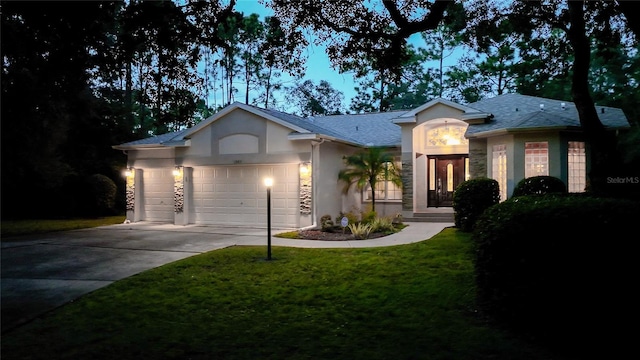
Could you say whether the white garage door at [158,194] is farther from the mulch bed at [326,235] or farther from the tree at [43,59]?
the mulch bed at [326,235]

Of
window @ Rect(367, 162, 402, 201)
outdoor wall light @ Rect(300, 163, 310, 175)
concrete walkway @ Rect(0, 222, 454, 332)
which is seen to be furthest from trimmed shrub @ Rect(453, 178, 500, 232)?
window @ Rect(367, 162, 402, 201)

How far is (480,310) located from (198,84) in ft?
20.2

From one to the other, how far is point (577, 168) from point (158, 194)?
1544cm

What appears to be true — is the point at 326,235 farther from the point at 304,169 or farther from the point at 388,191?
the point at 388,191

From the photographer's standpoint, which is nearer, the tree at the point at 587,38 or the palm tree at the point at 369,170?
the tree at the point at 587,38

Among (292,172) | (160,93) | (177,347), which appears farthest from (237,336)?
(292,172)

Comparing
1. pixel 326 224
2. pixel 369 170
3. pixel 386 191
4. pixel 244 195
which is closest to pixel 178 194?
pixel 244 195

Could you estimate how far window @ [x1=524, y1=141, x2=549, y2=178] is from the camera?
14.3m

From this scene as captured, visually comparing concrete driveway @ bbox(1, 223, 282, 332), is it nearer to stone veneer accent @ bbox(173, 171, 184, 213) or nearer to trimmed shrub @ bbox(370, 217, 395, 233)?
stone veneer accent @ bbox(173, 171, 184, 213)

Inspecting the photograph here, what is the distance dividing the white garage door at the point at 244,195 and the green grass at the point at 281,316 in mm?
6520

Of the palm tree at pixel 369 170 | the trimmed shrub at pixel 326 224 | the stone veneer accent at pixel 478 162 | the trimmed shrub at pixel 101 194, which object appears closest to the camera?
the trimmed shrub at pixel 326 224

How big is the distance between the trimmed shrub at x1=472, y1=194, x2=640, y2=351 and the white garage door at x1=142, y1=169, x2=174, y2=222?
15.1 m

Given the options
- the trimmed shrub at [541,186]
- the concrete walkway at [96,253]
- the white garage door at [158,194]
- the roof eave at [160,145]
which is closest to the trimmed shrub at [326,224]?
the concrete walkway at [96,253]

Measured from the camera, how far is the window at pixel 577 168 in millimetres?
14445
